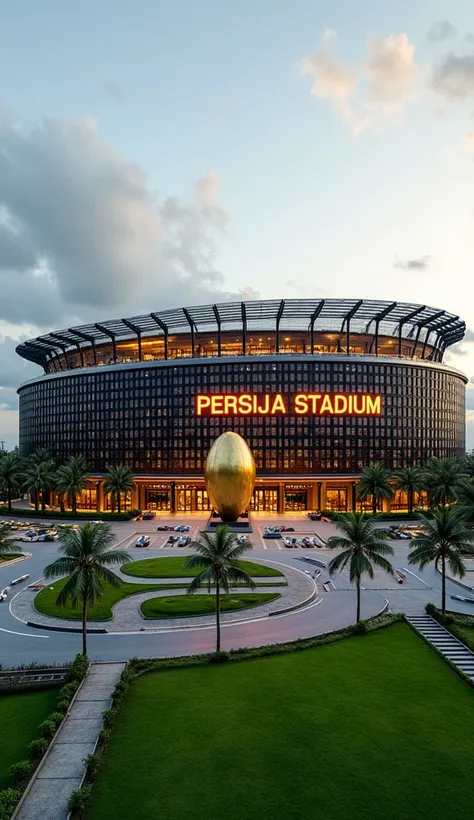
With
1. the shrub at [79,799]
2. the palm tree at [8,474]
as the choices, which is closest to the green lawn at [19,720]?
the shrub at [79,799]

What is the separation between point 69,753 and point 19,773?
2281 mm

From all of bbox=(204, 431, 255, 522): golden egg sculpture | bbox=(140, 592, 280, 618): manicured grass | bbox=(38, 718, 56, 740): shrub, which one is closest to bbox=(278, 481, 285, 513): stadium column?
bbox=(204, 431, 255, 522): golden egg sculpture

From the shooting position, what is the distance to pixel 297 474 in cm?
10488

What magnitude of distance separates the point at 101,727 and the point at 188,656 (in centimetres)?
877

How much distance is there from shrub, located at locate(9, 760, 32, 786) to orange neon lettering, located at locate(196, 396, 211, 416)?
8921cm

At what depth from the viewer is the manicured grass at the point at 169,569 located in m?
51.8

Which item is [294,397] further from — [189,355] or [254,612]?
[254,612]

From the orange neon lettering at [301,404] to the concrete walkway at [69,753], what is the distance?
266 ft

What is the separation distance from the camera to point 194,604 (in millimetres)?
42156

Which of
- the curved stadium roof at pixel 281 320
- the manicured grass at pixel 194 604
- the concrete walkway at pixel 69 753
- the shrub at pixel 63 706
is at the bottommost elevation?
the manicured grass at pixel 194 604

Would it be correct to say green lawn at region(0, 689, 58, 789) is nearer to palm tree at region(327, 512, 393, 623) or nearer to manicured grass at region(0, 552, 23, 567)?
palm tree at region(327, 512, 393, 623)

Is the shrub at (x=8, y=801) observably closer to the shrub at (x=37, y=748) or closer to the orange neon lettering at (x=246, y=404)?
the shrub at (x=37, y=748)

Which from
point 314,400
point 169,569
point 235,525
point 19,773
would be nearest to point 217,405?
point 314,400

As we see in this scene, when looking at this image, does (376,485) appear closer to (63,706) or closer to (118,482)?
(118,482)
